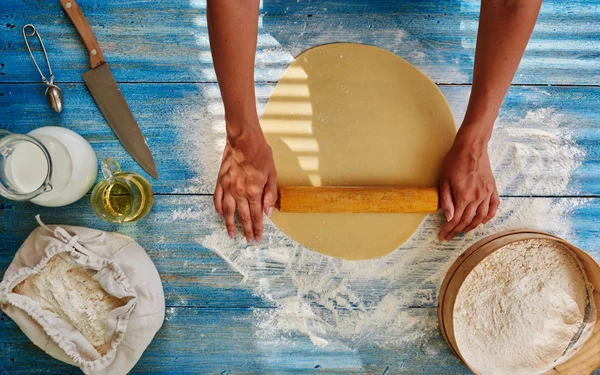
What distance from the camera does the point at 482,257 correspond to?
0.82 meters

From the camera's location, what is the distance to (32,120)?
95 centimetres

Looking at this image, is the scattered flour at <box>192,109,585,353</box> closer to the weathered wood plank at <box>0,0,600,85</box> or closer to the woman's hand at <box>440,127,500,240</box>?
the woman's hand at <box>440,127,500,240</box>

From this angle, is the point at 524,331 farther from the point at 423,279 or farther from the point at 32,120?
the point at 32,120

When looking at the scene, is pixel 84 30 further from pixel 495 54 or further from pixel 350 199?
pixel 495 54

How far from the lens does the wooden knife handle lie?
0.93 meters

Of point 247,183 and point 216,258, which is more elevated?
point 247,183

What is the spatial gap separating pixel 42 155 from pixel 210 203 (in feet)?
1.15

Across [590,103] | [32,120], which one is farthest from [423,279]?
[32,120]

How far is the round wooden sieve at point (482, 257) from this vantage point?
832 mm

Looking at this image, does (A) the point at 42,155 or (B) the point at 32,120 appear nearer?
(A) the point at 42,155

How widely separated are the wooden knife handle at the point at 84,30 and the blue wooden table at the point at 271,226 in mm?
28

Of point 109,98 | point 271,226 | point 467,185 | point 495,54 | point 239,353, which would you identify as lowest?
point 239,353

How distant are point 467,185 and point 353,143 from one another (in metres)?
0.27

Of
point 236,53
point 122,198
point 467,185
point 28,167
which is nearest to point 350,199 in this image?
point 467,185
